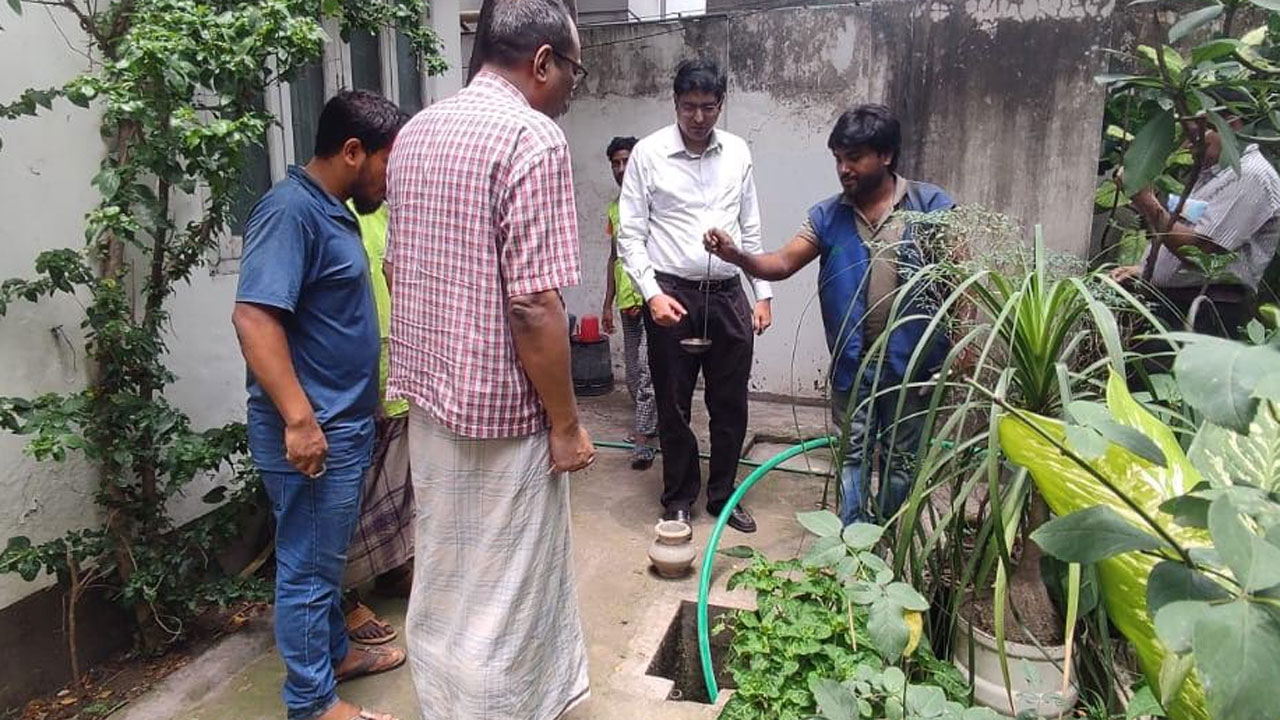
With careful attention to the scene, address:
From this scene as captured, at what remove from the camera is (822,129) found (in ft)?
16.4

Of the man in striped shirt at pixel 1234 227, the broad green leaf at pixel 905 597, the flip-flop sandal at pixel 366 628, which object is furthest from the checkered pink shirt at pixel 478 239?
the man in striped shirt at pixel 1234 227

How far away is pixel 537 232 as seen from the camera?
1.63m

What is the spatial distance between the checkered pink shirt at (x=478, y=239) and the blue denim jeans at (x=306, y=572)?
413mm

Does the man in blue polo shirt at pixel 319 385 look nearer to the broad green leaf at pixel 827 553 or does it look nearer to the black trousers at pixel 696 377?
the broad green leaf at pixel 827 553

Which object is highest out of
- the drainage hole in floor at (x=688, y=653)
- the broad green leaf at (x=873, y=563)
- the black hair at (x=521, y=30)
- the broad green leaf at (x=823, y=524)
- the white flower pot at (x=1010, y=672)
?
the black hair at (x=521, y=30)

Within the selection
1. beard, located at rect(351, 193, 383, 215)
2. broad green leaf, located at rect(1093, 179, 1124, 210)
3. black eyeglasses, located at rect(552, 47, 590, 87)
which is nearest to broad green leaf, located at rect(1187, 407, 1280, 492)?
black eyeglasses, located at rect(552, 47, 590, 87)

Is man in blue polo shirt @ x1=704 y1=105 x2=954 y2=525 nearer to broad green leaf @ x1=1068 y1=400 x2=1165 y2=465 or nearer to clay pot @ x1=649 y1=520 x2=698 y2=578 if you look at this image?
clay pot @ x1=649 y1=520 x2=698 y2=578

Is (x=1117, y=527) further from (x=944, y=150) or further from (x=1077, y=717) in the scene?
(x=944, y=150)

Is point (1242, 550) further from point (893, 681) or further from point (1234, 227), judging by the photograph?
point (1234, 227)

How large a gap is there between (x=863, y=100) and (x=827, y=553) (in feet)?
13.7

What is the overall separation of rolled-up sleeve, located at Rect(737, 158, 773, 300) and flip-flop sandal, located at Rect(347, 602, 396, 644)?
1891 mm

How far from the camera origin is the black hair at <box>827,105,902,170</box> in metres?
2.46

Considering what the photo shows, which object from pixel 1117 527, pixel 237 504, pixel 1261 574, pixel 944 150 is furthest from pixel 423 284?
pixel 944 150

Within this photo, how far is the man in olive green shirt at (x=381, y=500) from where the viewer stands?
2436mm
